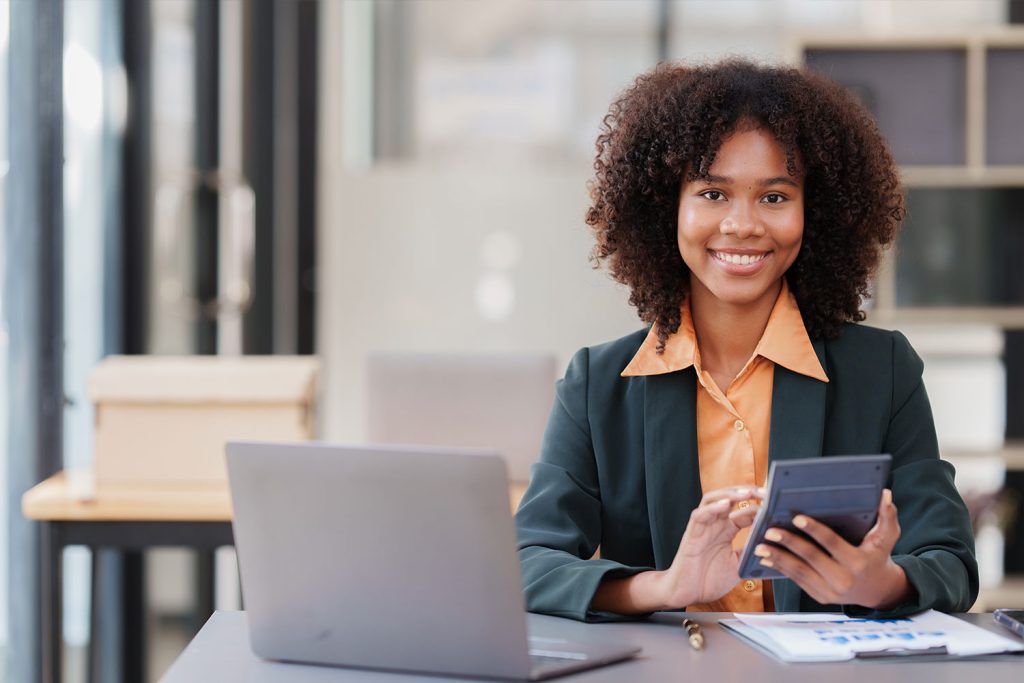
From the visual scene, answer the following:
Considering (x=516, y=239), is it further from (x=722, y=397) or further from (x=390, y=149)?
(x=722, y=397)

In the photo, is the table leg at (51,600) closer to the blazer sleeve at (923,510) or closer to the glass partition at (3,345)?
the glass partition at (3,345)

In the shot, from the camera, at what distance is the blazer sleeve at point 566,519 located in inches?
53.6

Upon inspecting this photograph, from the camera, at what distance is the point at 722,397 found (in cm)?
163

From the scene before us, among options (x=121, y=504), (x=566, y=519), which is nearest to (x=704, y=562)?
(x=566, y=519)

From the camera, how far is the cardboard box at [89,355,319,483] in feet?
8.26

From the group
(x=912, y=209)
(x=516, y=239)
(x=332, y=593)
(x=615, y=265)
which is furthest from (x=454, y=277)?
(x=332, y=593)

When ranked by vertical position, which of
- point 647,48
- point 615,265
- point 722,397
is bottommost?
point 722,397

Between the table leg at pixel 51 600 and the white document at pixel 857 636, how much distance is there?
1464mm

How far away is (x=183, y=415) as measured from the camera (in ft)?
8.32

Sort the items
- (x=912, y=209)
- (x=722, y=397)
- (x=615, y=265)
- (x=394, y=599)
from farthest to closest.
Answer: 1. (x=912, y=209)
2. (x=615, y=265)
3. (x=722, y=397)
4. (x=394, y=599)

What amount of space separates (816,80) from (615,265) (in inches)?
14.4

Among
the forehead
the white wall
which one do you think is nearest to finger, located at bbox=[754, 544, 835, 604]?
the forehead

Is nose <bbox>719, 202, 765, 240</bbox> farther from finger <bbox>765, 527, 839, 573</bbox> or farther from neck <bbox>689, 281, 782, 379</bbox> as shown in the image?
finger <bbox>765, 527, 839, 573</bbox>

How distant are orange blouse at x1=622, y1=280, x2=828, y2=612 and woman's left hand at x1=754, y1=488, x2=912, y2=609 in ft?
1.02
